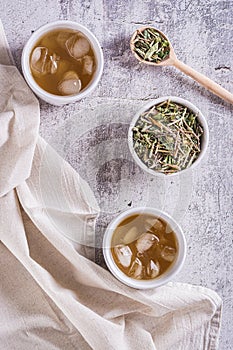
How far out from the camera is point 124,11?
1394mm

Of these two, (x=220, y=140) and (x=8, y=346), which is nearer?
(x=8, y=346)

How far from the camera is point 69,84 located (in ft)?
4.25

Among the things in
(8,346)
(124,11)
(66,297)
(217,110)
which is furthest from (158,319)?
(124,11)

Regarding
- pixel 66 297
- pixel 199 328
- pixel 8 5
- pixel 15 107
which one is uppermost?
pixel 8 5

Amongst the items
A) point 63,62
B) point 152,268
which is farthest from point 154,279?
point 63,62

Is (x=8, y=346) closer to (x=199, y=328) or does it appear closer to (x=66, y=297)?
(x=66, y=297)

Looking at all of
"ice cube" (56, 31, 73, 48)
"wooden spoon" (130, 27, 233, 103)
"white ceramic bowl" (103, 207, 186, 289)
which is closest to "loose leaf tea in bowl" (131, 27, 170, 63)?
"wooden spoon" (130, 27, 233, 103)

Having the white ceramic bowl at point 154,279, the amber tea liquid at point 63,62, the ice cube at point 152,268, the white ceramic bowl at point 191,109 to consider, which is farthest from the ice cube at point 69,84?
the ice cube at point 152,268

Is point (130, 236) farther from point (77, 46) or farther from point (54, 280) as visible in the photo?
point (77, 46)

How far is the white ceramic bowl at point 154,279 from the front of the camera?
129 centimetres

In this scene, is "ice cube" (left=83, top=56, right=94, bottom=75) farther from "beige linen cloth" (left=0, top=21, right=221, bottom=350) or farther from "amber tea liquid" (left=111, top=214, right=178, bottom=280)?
"amber tea liquid" (left=111, top=214, right=178, bottom=280)

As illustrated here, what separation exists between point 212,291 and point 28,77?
55cm

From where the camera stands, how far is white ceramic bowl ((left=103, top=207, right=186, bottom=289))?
129 centimetres

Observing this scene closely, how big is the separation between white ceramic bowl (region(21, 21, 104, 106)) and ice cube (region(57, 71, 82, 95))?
0.04 ft
